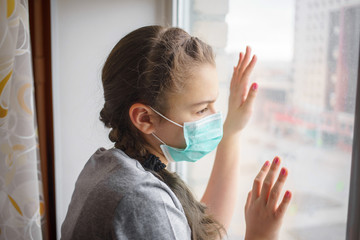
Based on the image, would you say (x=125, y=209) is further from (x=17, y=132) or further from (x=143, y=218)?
(x=17, y=132)

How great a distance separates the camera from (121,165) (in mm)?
808

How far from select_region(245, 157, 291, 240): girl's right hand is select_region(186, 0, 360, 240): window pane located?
238mm

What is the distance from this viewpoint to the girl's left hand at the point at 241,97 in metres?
1.09

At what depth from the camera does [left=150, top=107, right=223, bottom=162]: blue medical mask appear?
956 mm

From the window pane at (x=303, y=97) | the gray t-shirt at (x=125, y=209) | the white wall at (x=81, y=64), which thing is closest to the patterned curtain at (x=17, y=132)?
the white wall at (x=81, y=64)

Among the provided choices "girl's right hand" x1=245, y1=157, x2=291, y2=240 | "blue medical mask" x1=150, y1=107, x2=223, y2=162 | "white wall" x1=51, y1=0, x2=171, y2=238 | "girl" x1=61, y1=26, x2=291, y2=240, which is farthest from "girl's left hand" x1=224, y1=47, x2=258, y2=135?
"white wall" x1=51, y1=0, x2=171, y2=238

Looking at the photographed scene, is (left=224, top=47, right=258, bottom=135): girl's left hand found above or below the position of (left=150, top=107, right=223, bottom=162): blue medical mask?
above

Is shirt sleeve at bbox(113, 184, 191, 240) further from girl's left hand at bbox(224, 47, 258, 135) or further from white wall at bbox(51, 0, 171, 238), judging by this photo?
white wall at bbox(51, 0, 171, 238)

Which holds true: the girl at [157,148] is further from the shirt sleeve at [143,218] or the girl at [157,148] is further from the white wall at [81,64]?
the white wall at [81,64]

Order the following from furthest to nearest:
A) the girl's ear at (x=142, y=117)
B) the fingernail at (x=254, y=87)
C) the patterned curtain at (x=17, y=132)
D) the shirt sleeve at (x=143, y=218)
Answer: the patterned curtain at (x=17, y=132), the fingernail at (x=254, y=87), the girl's ear at (x=142, y=117), the shirt sleeve at (x=143, y=218)

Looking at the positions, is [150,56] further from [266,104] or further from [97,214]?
[266,104]

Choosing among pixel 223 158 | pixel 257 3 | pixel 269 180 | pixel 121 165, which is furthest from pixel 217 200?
pixel 257 3

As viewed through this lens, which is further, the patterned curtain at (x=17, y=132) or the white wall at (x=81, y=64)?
the white wall at (x=81, y=64)

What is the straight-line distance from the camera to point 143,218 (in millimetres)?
735
